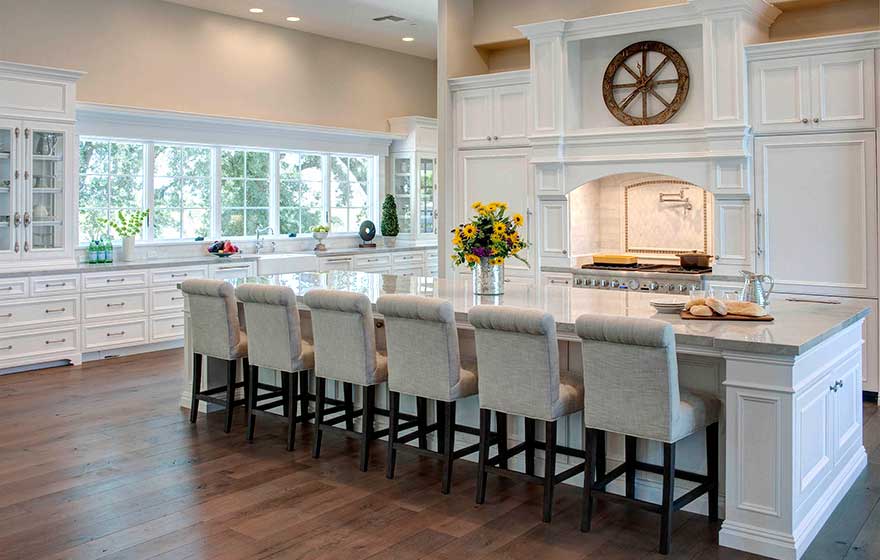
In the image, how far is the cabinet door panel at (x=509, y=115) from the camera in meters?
7.00

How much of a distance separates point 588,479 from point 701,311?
90 centimetres

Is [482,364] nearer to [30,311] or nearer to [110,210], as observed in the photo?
[30,311]

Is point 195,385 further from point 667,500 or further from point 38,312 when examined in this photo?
point 667,500

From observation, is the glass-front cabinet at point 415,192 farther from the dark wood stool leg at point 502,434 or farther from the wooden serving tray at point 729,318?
the wooden serving tray at point 729,318

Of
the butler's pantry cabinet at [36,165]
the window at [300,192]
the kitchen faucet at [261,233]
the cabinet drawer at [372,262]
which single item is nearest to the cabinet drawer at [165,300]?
the butler's pantry cabinet at [36,165]

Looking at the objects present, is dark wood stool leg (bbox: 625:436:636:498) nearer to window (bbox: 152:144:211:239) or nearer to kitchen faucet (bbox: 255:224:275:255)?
window (bbox: 152:144:211:239)

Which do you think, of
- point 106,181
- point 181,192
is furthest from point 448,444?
point 181,192

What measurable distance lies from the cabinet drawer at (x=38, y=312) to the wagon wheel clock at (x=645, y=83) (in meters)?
4.82

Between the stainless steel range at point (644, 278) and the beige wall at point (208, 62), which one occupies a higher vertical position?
the beige wall at point (208, 62)

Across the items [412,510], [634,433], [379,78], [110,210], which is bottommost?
[412,510]

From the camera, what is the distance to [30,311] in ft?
21.9

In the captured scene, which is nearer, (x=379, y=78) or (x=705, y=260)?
(x=705, y=260)

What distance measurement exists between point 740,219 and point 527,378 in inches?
123

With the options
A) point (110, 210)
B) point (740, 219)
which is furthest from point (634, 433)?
point (110, 210)
